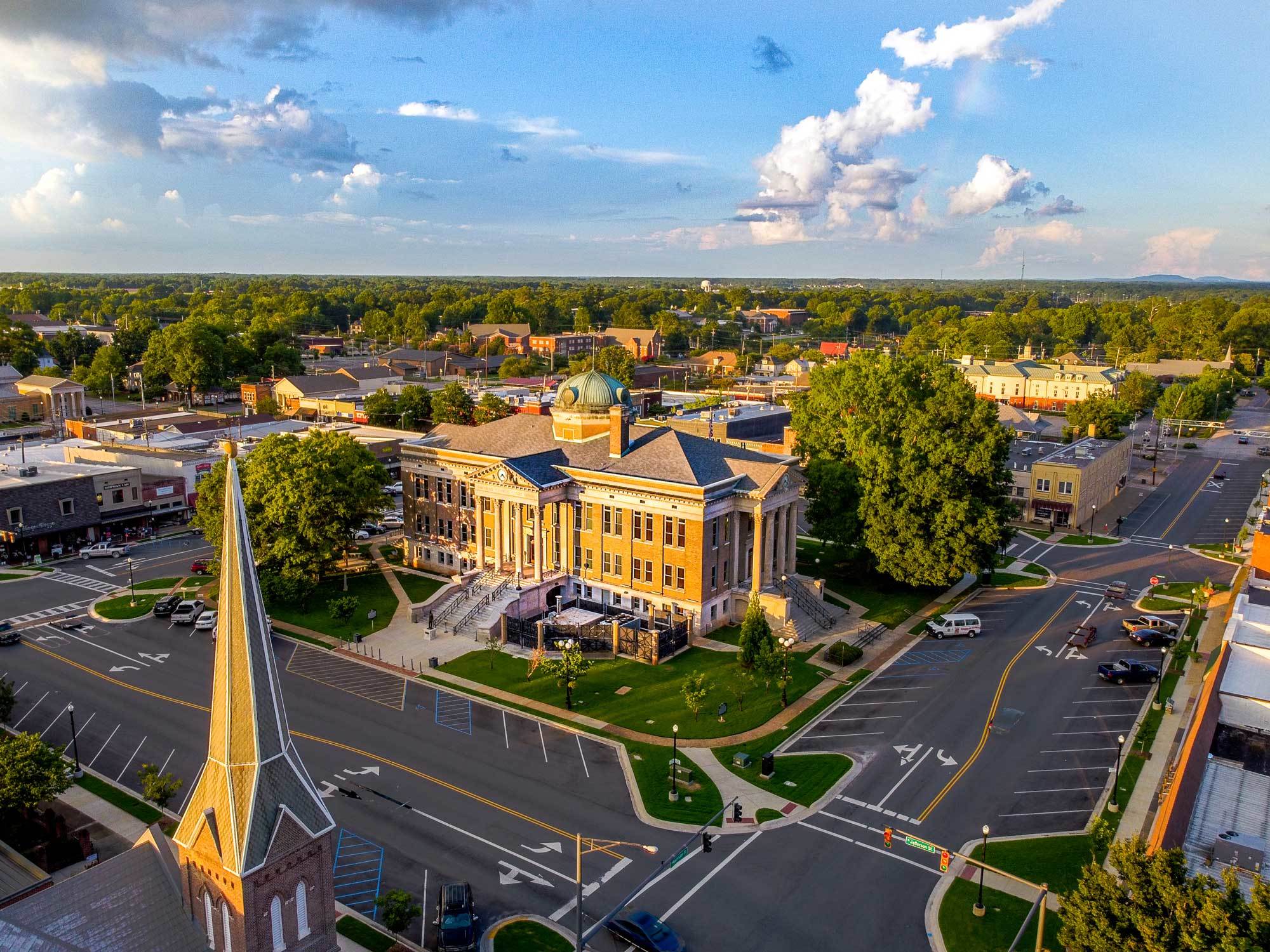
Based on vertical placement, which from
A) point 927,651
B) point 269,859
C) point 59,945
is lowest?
point 927,651

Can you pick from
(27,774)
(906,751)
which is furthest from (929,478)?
(27,774)

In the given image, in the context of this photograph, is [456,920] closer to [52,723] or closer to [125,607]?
[52,723]

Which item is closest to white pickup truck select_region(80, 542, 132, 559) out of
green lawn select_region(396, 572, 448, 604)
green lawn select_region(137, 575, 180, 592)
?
green lawn select_region(137, 575, 180, 592)

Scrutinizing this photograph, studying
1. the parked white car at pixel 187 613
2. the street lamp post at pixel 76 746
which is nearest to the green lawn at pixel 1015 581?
the parked white car at pixel 187 613

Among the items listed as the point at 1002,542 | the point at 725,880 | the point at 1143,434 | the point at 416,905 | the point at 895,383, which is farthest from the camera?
the point at 1143,434

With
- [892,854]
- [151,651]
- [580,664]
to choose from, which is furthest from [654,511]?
[151,651]

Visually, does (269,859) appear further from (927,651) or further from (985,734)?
(927,651)

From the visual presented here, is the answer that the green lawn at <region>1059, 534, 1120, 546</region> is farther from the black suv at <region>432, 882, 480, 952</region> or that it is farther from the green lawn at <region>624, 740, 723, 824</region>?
the black suv at <region>432, 882, 480, 952</region>

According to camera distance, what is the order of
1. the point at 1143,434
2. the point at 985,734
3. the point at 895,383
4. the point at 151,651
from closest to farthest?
the point at 985,734, the point at 151,651, the point at 895,383, the point at 1143,434
